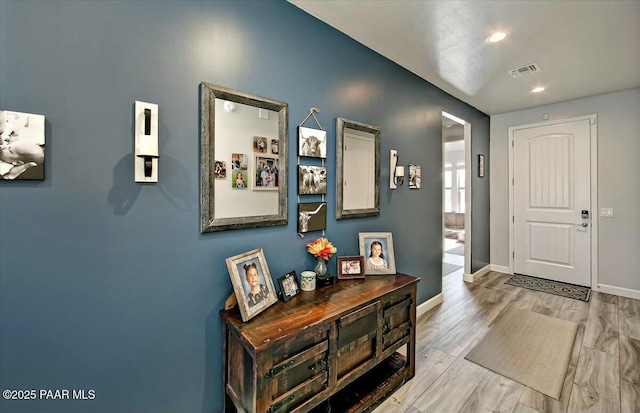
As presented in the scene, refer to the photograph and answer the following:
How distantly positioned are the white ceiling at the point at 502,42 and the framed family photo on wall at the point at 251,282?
68.2 inches

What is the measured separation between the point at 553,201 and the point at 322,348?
14.6 ft

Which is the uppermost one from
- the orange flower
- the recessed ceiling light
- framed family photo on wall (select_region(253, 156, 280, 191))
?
the recessed ceiling light

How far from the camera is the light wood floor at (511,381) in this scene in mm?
1762

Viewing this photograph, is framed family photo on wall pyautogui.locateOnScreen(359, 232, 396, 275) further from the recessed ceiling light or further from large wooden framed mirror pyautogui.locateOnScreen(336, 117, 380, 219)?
the recessed ceiling light

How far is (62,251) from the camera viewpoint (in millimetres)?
1141

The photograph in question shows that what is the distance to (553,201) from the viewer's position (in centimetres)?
406

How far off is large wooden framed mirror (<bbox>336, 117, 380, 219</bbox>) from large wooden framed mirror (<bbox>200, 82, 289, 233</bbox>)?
21.0 inches

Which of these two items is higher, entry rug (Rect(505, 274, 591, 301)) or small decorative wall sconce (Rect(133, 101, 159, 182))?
small decorative wall sconce (Rect(133, 101, 159, 182))

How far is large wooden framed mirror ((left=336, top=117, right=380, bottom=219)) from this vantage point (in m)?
2.18

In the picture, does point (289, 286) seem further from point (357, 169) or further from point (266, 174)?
point (357, 169)

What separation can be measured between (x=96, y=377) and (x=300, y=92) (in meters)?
1.93

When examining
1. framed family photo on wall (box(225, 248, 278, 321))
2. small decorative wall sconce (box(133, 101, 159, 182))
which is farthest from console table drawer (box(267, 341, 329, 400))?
small decorative wall sconce (box(133, 101, 159, 182))

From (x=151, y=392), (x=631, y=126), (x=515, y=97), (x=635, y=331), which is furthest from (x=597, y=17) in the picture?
(x=151, y=392)

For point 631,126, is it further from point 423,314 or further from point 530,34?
point 423,314
